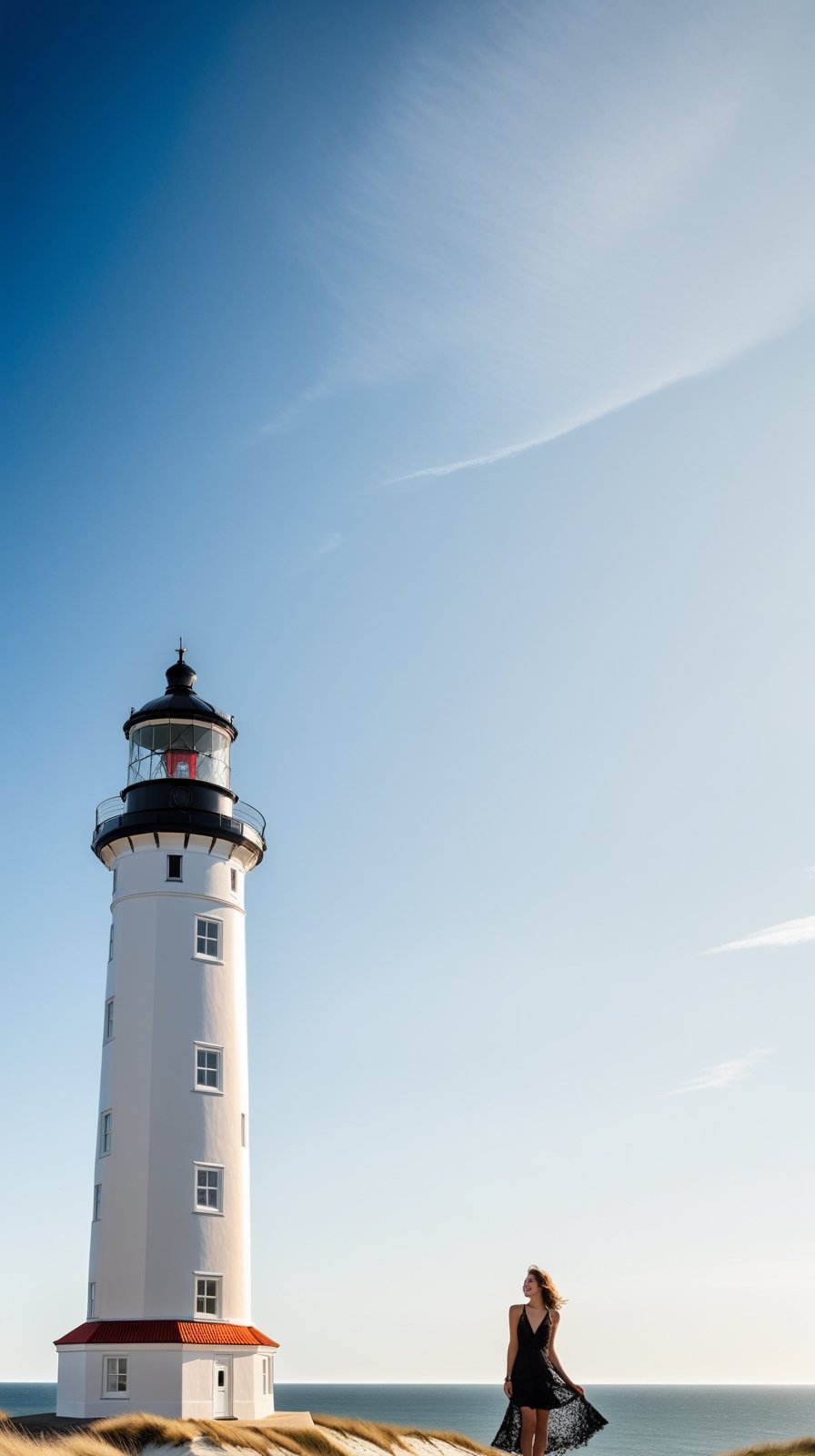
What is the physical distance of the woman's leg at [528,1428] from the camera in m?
8.12

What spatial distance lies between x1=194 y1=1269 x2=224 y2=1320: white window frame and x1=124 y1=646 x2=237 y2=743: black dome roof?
1307 cm

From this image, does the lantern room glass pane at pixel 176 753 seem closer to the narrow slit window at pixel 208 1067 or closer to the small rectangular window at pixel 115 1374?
the narrow slit window at pixel 208 1067

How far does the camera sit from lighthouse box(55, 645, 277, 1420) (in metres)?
26.1

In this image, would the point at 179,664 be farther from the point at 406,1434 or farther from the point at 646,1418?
the point at 646,1418

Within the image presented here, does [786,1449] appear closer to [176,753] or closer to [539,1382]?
[539,1382]

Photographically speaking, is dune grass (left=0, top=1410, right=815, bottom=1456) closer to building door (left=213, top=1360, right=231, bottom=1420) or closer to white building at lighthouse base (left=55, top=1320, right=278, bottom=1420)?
white building at lighthouse base (left=55, top=1320, right=278, bottom=1420)

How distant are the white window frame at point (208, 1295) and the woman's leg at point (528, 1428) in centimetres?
2085

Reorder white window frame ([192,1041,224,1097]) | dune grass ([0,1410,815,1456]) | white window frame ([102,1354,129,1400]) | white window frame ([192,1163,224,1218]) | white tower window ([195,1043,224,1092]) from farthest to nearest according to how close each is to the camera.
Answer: white tower window ([195,1043,224,1092]), white window frame ([192,1041,224,1097]), white window frame ([192,1163,224,1218]), white window frame ([102,1354,129,1400]), dune grass ([0,1410,815,1456])

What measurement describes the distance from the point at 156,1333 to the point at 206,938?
8.74 m

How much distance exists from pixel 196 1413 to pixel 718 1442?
92.3 meters

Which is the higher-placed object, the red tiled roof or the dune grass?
the red tiled roof

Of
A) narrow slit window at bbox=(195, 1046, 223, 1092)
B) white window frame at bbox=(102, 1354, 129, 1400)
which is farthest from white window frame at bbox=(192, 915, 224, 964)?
white window frame at bbox=(102, 1354, 129, 1400)

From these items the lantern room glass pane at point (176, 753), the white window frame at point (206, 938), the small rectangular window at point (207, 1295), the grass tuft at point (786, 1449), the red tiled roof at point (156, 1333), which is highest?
the lantern room glass pane at point (176, 753)

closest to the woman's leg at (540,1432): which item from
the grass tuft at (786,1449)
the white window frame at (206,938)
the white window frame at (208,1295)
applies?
the grass tuft at (786,1449)
